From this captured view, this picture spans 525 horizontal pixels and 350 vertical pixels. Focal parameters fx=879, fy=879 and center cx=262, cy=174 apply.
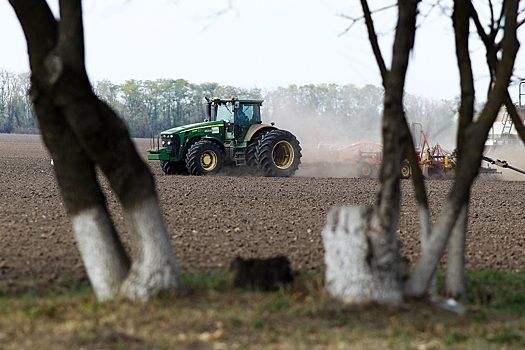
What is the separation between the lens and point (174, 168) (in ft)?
93.6

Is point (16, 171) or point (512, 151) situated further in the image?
point (512, 151)

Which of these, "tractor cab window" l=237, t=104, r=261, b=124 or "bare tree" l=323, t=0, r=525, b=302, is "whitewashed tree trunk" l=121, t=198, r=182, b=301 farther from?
"tractor cab window" l=237, t=104, r=261, b=124

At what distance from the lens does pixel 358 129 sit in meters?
49.1

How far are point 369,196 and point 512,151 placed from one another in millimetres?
12812

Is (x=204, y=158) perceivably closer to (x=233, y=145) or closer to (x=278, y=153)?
(x=233, y=145)

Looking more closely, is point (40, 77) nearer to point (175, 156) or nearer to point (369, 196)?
point (369, 196)

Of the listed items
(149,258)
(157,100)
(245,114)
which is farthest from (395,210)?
(157,100)

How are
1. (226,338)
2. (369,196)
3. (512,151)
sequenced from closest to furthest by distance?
(226,338) → (369,196) → (512,151)

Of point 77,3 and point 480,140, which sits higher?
point 77,3

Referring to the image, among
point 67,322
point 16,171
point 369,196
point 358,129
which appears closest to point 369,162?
point 369,196

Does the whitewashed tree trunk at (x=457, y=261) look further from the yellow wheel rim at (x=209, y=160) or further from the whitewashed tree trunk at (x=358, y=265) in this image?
the yellow wheel rim at (x=209, y=160)

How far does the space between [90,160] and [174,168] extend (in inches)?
837

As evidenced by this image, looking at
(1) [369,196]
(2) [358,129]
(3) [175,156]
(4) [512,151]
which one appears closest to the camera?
(1) [369,196]

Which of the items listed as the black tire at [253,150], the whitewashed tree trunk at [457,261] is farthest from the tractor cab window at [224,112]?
the whitewashed tree trunk at [457,261]
